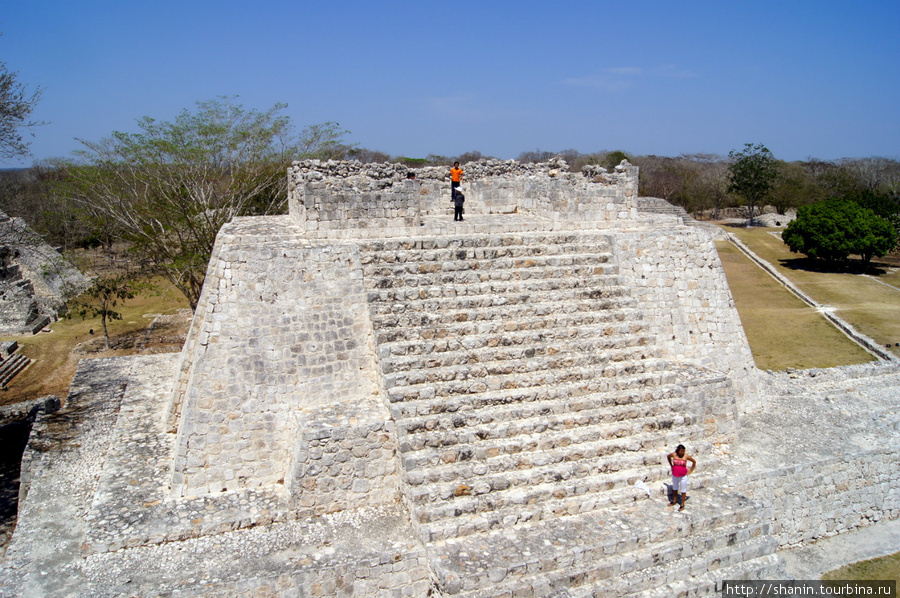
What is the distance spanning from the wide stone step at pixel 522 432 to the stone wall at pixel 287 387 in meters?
0.46

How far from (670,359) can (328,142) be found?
56.6 ft

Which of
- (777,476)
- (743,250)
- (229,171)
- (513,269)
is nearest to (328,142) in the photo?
(229,171)

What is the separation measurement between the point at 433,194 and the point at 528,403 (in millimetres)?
6418

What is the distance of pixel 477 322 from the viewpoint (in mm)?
8703

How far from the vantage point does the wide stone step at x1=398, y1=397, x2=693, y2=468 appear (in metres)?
7.28

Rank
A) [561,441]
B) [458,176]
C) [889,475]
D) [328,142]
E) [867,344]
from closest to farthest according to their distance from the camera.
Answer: [561,441], [889,475], [458,176], [867,344], [328,142]

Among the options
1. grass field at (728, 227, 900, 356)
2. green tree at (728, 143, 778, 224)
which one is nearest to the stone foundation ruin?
grass field at (728, 227, 900, 356)

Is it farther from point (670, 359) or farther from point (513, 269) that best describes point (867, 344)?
point (513, 269)

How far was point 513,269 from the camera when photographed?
31.3 ft

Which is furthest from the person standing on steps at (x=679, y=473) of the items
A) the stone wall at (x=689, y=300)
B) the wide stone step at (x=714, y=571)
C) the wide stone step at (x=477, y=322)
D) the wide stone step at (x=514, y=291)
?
the wide stone step at (x=514, y=291)

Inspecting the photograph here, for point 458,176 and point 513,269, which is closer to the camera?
point 513,269

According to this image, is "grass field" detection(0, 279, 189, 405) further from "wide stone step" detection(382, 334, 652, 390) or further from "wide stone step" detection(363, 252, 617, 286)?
"wide stone step" detection(382, 334, 652, 390)

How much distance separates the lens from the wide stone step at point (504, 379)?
25.4 feet

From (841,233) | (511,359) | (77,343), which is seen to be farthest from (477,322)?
(841,233)
